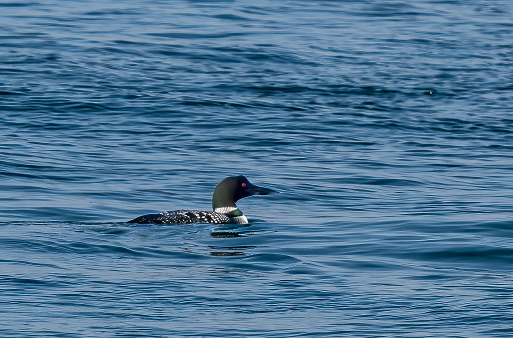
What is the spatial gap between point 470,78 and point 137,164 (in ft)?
30.5

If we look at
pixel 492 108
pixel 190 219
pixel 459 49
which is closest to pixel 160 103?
pixel 492 108

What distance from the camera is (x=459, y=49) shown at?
82.1 ft

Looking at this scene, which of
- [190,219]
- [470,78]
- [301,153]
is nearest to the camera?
[190,219]

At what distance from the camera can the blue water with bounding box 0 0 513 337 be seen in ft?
27.4

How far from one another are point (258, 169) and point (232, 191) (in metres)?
2.37

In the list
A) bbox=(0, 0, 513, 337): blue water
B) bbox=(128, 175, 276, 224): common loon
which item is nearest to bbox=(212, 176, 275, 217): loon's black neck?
bbox=(128, 175, 276, 224): common loon

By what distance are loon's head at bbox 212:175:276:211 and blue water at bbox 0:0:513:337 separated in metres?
0.39

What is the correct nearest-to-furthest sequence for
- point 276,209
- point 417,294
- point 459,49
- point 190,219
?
point 417,294
point 190,219
point 276,209
point 459,49

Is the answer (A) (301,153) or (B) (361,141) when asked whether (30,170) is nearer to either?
(A) (301,153)

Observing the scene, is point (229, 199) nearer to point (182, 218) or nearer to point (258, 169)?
point (182, 218)

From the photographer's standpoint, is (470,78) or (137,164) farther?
(470,78)

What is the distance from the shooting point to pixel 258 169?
49.2 ft

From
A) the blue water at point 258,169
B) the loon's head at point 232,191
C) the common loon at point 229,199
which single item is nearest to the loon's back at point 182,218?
the common loon at point 229,199

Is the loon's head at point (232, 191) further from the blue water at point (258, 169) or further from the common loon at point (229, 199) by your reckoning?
the blue water at point (258, 169)
